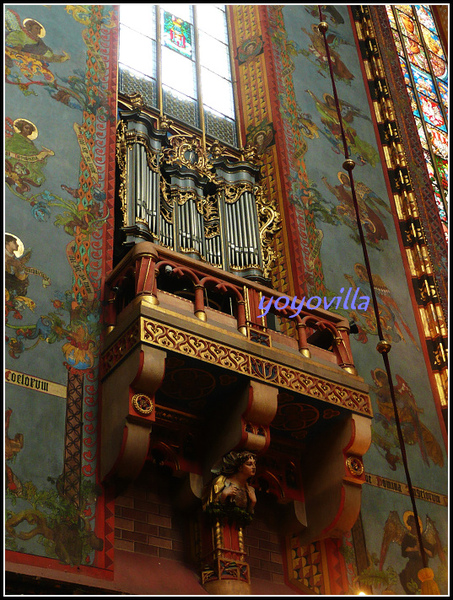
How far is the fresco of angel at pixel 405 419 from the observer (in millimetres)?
10953

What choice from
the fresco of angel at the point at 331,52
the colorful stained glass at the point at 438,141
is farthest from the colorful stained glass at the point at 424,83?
the fresco of angel at the point at 331,52

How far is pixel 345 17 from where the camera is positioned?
1636cm

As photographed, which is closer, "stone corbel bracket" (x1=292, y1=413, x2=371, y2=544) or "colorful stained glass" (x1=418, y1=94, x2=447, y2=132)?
"stone corbel bracket" (x1=292, y1=413, x2=371, y2=544)

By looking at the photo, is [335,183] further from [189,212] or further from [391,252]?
[189,212]

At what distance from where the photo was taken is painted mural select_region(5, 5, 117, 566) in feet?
24.9

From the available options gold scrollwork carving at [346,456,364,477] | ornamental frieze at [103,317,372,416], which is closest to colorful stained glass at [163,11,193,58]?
ornamental frieze at [103,317,372,416]

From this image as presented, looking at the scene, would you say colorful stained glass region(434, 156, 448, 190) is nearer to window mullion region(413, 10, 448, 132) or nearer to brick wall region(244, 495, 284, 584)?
window mullion region(413, 10, 448, 132)

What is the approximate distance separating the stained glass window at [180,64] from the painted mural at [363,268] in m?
0.96

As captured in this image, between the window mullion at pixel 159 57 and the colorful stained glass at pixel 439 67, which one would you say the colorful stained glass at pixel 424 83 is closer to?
the colorful stained glass at pixel 439 67

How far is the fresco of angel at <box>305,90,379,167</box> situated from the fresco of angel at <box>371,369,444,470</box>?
4.19 m

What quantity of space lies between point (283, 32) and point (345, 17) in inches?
98.7

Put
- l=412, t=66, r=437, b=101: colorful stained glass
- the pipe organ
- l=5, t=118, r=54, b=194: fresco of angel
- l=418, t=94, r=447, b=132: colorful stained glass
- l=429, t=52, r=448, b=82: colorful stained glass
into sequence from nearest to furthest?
l=5, t=118, r=54, b=194: fresco of angel < the pipe organ < l=418, t=94, r=447, b=132: colorful stained glass < l=412, t=66, r=437, b=101: colorful stained glass < l=429, t=52, r=448, b=82: colorful stained glass

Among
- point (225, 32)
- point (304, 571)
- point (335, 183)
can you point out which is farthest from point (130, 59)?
point (304, 571)

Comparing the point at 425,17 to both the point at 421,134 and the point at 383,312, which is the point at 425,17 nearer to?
the point at 421,134
